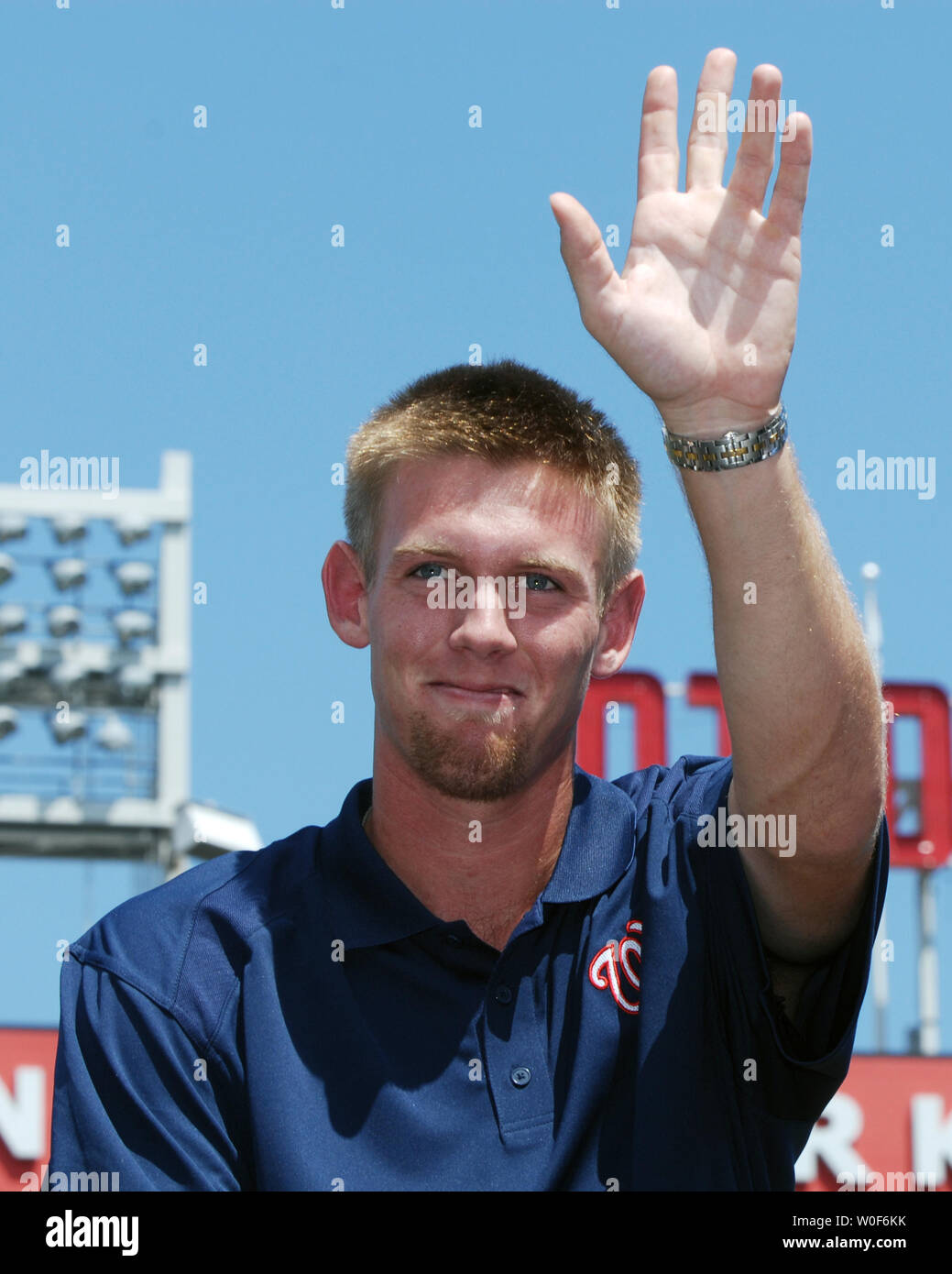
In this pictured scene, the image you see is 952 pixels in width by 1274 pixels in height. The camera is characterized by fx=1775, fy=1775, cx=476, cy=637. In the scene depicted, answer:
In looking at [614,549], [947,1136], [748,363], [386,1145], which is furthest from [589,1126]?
[947,1136]

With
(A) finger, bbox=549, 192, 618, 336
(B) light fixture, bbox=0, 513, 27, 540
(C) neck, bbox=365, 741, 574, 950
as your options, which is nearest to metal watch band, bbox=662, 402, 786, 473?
(A) finger, bbox=549, 192, 618, 336

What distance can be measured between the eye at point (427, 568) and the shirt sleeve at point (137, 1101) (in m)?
0.95

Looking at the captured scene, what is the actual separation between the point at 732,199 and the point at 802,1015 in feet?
4.97

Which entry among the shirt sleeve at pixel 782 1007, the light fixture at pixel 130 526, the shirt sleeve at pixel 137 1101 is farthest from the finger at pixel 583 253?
the light fixture at pixel 130 526

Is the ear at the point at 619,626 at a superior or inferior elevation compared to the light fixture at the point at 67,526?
inferior

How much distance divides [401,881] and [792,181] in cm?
154

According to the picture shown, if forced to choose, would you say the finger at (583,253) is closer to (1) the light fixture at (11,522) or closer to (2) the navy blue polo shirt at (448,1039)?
(2) the navy blue polo shirt at (448,1039)

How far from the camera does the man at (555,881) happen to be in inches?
124

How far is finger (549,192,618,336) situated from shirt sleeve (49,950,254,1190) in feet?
4.97

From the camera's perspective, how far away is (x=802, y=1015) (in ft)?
10.9

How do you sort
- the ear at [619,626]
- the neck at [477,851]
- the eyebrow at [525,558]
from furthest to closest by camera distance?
the ear at [619,626] < the neck at [477,851] < the eyebrow at [525,558]

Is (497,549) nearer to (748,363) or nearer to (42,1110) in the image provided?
(748,363)

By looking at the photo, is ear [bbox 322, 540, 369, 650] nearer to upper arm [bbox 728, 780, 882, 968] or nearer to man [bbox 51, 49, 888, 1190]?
man [bbox 51, 49, 888, 1190]

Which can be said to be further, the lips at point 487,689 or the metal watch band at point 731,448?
the lips at point 487,689
